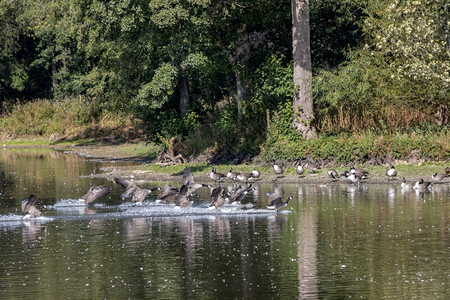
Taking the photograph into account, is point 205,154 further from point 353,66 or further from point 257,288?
point 257,288

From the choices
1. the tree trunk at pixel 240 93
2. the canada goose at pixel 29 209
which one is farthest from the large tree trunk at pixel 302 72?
the canada goose at pixel 29 209

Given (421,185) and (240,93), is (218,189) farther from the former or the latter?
(240,93)

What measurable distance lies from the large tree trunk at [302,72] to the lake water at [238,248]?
679 cm

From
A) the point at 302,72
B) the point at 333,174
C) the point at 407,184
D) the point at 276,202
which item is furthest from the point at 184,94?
the point at 276,202

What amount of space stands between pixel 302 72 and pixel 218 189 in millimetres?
12826

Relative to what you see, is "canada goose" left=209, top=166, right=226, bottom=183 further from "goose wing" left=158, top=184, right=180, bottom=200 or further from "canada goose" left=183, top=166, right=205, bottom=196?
"goose wing" left=158, top=184, right=180, bottom=200

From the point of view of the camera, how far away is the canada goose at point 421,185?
27.9 m

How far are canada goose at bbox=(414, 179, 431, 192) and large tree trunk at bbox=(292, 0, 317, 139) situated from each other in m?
8.14

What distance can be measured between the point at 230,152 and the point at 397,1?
34.7 ft

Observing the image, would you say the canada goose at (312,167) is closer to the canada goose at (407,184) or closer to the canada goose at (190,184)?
the canada goose at (407,184)

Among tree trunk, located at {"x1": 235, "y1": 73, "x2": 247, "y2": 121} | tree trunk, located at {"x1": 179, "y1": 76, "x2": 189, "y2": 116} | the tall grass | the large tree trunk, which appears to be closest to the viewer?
the large tree trunk

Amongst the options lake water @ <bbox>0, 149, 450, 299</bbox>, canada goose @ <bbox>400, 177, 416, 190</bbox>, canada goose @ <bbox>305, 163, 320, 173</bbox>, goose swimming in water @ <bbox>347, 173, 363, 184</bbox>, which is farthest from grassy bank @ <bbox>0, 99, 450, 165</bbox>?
lake water @ <bbox>0, 149, 450, 299</bbox>

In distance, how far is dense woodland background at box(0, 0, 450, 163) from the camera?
32.9 m

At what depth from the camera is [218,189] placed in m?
24.4
